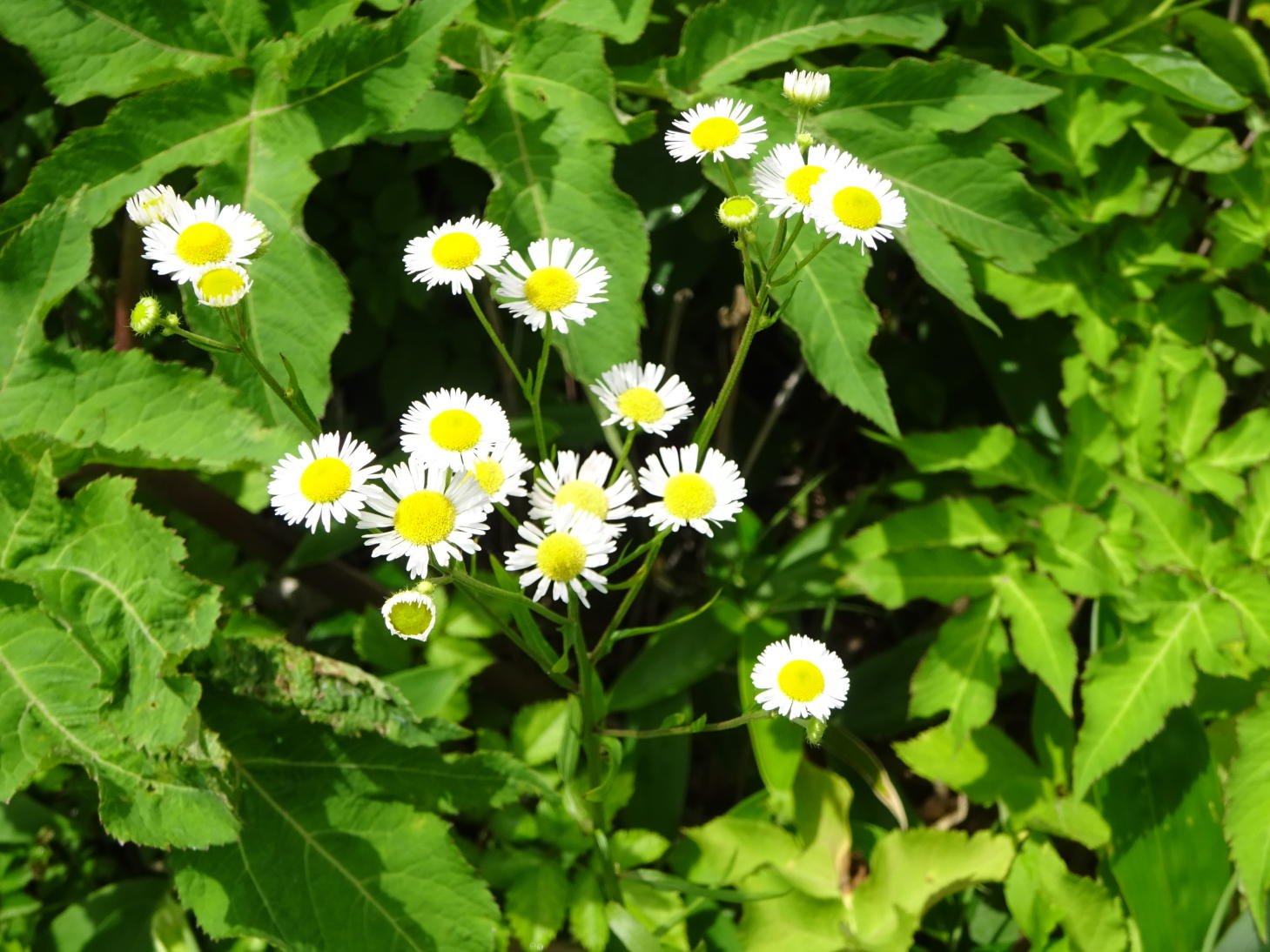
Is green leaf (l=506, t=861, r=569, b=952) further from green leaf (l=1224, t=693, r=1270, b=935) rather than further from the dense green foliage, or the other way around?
green leaf (l=1224, t=693, r=1270, b=935)

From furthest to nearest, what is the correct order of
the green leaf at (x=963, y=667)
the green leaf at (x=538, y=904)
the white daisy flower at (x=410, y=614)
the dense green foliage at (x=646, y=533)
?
the green leaf at (x=963, y=667), the green leaf at (x=538, y=904), the dense green foliage at (x=646, y=533), the white daisy flower at (x=410, y=614)

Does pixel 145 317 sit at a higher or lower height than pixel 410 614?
higher

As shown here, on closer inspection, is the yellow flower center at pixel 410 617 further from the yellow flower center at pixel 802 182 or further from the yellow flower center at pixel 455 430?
the yellow flower center at pixel 802 182

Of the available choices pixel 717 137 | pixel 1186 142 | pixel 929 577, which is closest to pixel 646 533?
pixel 929 577

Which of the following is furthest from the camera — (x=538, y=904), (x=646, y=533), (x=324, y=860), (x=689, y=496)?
(x=646, y=533)

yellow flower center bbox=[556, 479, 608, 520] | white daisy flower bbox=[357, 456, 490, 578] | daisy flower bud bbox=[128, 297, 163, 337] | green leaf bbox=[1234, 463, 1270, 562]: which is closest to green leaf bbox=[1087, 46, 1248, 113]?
green leaf bbox=[1234, 463, 1270, 562]

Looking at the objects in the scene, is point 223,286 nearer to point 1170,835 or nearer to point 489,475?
point 489,475

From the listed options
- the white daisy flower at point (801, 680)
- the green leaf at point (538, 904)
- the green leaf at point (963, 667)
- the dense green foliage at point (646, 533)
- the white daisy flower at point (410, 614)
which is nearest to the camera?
the white daisy flower at point (410, 614)

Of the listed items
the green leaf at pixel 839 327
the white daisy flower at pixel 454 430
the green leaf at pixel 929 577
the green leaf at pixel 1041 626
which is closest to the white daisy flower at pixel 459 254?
the white daisy flower at pixel 454 430

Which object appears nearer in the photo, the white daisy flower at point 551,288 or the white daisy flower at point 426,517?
the white daisy flower at point 426,517
